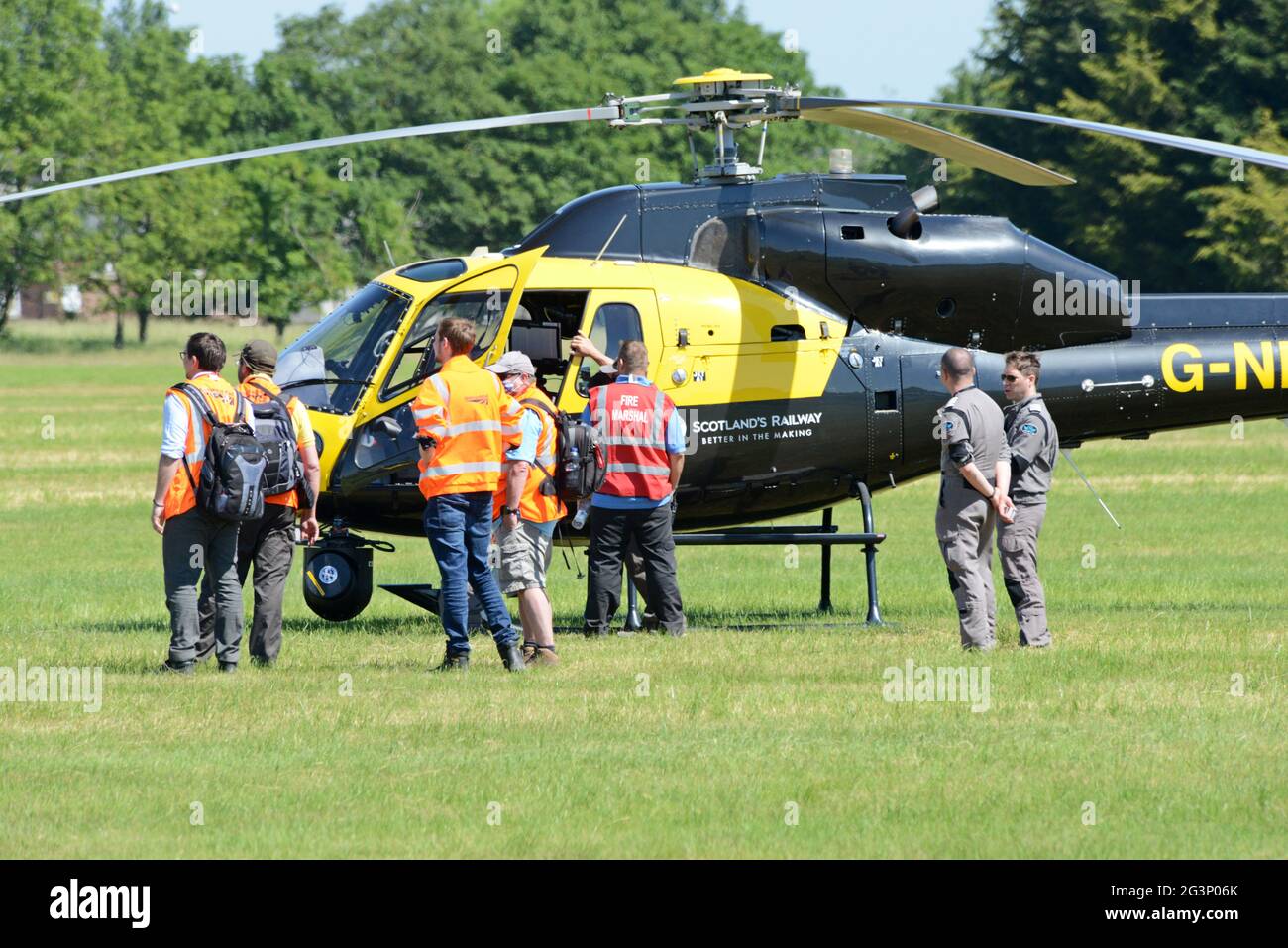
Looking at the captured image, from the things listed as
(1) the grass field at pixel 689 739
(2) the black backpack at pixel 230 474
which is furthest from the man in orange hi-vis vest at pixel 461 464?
(2) the black backpack at pixel 230 474

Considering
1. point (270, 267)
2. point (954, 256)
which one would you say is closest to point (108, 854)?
point (954, 256)

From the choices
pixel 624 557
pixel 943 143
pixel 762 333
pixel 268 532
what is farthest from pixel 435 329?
pixel 943 143

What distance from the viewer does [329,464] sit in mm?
12797

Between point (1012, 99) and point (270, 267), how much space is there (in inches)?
1250

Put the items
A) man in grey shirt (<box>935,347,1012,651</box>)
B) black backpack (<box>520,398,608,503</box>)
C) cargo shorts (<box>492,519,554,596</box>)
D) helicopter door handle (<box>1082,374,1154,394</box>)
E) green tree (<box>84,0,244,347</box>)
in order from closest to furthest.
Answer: cargo shorts (<box>492,519,554,596</box>) < man in grey shirt (<box>935,347,1012,651</box>) < black backpack (<box>520,398,608,503</box>) < helicopter door handle (<box>1082,374,1154,394</box>) < green tree (<box>84,0,244,347</box>)

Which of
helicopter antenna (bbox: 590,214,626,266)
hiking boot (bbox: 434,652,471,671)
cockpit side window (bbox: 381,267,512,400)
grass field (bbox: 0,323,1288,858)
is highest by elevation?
helicopter antenna (bbox: 590,214,626,266)

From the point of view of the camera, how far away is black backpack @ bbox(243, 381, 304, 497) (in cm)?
1072

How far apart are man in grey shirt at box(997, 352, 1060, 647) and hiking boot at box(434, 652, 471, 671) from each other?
3.32m

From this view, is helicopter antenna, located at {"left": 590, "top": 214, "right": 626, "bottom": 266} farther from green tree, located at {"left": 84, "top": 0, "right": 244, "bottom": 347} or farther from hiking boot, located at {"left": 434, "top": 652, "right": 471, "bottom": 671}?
green tree, located at {"left": 84, "top": 0, "right": 244, "bottom": 347}

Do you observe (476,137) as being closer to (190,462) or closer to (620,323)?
(620,323)

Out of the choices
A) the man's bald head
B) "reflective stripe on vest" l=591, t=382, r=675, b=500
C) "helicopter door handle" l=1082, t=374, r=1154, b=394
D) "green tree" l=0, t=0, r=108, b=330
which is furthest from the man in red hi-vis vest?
"green tree" l=0, t=0, r=108, b=330

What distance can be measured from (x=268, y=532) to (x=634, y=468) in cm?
237

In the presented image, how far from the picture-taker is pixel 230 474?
34.2 feet

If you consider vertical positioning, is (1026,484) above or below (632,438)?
below
